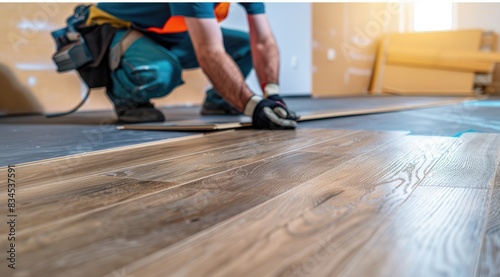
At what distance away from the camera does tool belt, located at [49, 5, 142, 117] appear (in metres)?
2.00

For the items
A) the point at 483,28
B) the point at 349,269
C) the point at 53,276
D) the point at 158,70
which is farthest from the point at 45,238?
the point at 483,28

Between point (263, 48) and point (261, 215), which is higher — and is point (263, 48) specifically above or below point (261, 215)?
above

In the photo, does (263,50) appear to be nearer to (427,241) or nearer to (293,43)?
(427,241)

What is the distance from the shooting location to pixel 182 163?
94 centimetres

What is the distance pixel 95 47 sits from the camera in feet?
6.66

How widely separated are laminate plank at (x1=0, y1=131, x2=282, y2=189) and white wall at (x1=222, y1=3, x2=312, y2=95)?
11.4ft

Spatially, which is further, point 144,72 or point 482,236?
point 144,72

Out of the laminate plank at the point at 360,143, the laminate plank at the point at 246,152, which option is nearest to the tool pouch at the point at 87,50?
the laminate plank at the point at 246,152

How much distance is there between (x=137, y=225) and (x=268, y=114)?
1062 mm

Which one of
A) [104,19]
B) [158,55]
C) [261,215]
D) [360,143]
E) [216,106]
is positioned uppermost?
[104,19]

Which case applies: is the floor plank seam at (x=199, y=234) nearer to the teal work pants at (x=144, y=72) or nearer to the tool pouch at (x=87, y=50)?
the teal work pants at (x=144, y=72)

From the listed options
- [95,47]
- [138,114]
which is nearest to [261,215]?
[138,114]

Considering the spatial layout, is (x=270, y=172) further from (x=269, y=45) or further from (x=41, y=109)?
(x=41, y=109)

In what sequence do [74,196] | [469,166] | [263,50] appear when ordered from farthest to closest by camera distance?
1. [263,50]
2. [469,166]
3. [74,196]
